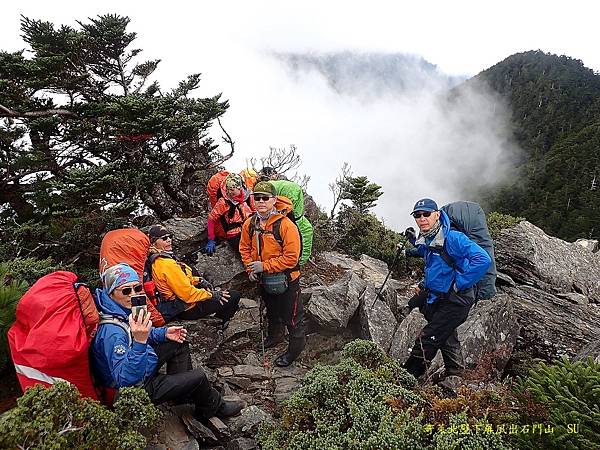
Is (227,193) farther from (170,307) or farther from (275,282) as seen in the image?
(170,307)

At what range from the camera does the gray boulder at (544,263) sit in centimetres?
884

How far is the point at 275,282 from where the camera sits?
6258mm

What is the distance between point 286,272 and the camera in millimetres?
6320

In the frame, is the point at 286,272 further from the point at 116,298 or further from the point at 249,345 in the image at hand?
the point at 116,298

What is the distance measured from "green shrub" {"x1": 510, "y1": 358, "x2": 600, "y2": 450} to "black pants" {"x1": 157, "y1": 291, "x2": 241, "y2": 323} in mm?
4235

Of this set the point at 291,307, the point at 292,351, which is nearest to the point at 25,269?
the point at 291,307

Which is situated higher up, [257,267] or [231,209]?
[231,209]

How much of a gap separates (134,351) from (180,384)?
36.5 inches

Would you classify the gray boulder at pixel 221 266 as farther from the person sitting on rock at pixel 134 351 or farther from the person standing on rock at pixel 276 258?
the person sitting on rock at pixel 134 351

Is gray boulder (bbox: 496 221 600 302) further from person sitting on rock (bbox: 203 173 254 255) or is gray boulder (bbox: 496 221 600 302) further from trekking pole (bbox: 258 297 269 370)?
person sitting on rock (bbox: 203 173 254 255)

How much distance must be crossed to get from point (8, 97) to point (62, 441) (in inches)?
318

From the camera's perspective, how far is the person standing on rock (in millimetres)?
6086

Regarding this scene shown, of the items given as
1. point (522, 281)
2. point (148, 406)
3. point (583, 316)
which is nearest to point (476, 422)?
point (148, 406)

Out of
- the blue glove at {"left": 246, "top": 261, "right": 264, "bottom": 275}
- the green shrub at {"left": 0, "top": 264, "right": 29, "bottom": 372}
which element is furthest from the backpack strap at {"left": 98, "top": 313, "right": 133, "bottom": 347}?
the blue glove at {"left": 246, "top": 261, "right": 264, "bottom": 275}
